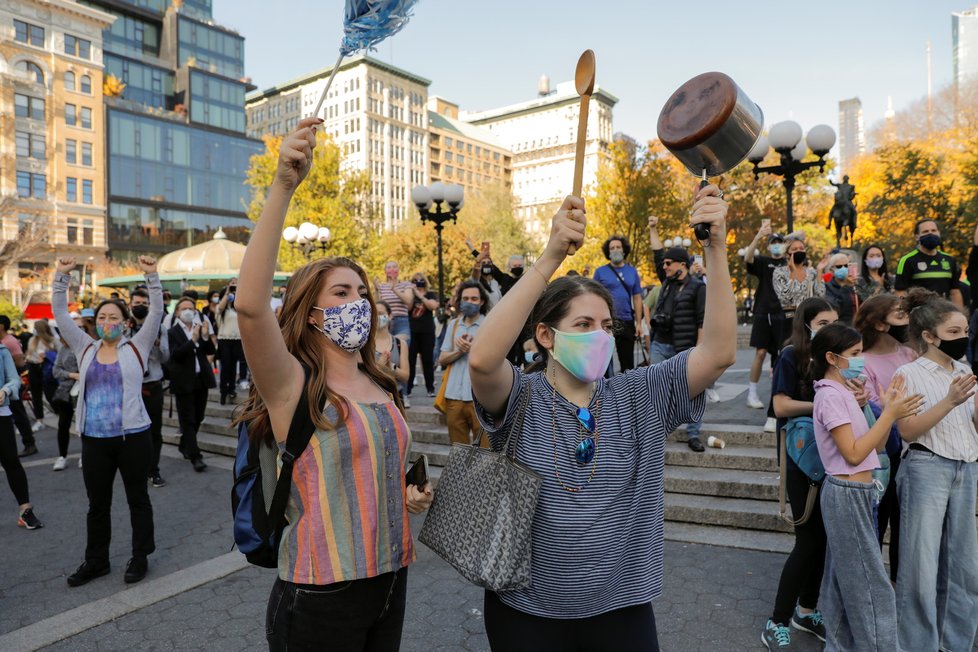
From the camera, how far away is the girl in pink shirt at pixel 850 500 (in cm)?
301

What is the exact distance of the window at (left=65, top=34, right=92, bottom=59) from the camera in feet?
185

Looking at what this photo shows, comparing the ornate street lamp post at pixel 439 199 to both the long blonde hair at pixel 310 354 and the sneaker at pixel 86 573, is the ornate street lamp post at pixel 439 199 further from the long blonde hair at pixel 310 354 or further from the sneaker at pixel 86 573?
the long blonde hair at pixel 310 354

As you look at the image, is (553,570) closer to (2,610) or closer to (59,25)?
(2,610)

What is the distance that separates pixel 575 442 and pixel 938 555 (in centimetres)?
257

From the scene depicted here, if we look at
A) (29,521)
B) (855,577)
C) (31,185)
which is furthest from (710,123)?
(31,185)

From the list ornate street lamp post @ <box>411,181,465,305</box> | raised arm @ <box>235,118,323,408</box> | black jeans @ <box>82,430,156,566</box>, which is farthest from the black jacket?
raised arm @ <box>235,118,323,408</box>

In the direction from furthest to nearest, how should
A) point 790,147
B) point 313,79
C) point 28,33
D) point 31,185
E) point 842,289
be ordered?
point 313,79 < point 28,33 < point 31,185 < point 790,147 < point 842,289

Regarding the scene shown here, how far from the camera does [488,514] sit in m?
1.95

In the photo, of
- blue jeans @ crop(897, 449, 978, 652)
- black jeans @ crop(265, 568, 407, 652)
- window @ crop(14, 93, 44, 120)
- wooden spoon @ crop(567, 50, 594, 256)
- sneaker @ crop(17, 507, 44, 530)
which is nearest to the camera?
wooden spoon @ crop(567, 50, 594, 256)

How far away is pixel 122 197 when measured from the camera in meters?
58.4

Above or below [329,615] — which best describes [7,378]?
above

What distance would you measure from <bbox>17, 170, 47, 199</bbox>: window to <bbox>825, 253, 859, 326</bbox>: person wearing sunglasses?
61.0 m

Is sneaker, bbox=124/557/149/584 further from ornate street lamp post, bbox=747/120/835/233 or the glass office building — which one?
the glass office building

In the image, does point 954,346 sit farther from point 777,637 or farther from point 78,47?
point 78,47
